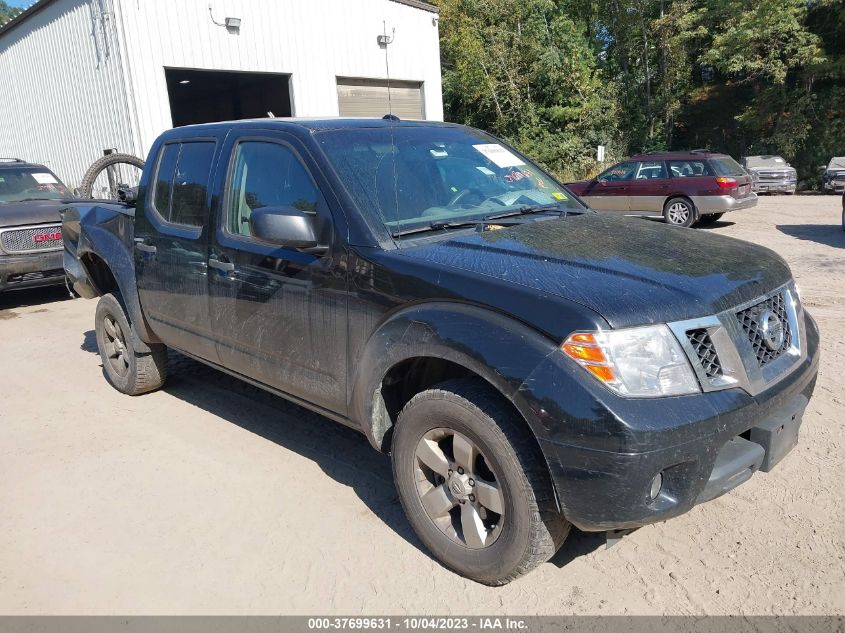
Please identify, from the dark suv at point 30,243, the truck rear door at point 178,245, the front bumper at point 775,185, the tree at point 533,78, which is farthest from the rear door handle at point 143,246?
the tree at point 533,78

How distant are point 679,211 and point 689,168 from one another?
3.07ft

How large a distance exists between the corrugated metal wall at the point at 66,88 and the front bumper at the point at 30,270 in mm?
4860

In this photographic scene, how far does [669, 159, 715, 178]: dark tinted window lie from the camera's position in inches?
580

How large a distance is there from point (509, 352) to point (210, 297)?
2205mm

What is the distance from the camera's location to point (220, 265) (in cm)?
397

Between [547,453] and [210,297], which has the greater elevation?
[210,297]

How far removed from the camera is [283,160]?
369 centimetres

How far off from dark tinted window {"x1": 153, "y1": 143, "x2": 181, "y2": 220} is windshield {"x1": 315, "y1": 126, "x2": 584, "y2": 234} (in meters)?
1.50

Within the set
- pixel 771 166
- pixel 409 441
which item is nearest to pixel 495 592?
pixel 409 441

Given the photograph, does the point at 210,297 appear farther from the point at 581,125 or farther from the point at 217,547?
the point at 581,125

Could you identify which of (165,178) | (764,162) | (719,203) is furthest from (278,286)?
(764,162)

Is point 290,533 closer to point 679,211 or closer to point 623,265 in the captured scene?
point 623,265

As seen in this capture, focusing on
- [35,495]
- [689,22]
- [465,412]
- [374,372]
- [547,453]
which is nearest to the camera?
[547,453]

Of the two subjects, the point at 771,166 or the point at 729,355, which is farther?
the point at 771,166
